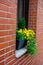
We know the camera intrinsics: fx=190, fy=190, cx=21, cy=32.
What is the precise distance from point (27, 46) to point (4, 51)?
51.2 inches

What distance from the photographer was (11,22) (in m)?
2.99

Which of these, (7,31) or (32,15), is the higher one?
(32,15)

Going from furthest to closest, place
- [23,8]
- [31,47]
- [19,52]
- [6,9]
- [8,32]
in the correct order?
[23,8]
[31,47]
[19,52]
[8,32]
[6,9]

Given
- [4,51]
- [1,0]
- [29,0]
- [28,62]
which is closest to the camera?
[1,0]

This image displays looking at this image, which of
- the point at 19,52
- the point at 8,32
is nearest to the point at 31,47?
the point at 19,52

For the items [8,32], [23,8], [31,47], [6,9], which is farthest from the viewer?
[23,8]

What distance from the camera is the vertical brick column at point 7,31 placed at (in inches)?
104

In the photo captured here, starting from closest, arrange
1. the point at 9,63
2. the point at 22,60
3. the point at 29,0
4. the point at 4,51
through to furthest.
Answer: the point at 4,51 < the point at 9,63 < the point at 22,60 < the point at 29,0

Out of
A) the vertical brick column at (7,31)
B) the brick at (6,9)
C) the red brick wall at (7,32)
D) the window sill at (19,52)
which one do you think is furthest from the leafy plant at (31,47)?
the brick at (6,9)

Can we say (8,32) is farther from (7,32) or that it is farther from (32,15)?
(32,15)

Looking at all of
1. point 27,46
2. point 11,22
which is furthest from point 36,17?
point 11,22

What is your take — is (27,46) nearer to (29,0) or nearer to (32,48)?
(32,48)

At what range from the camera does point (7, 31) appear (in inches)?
112

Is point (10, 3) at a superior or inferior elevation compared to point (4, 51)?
superior
